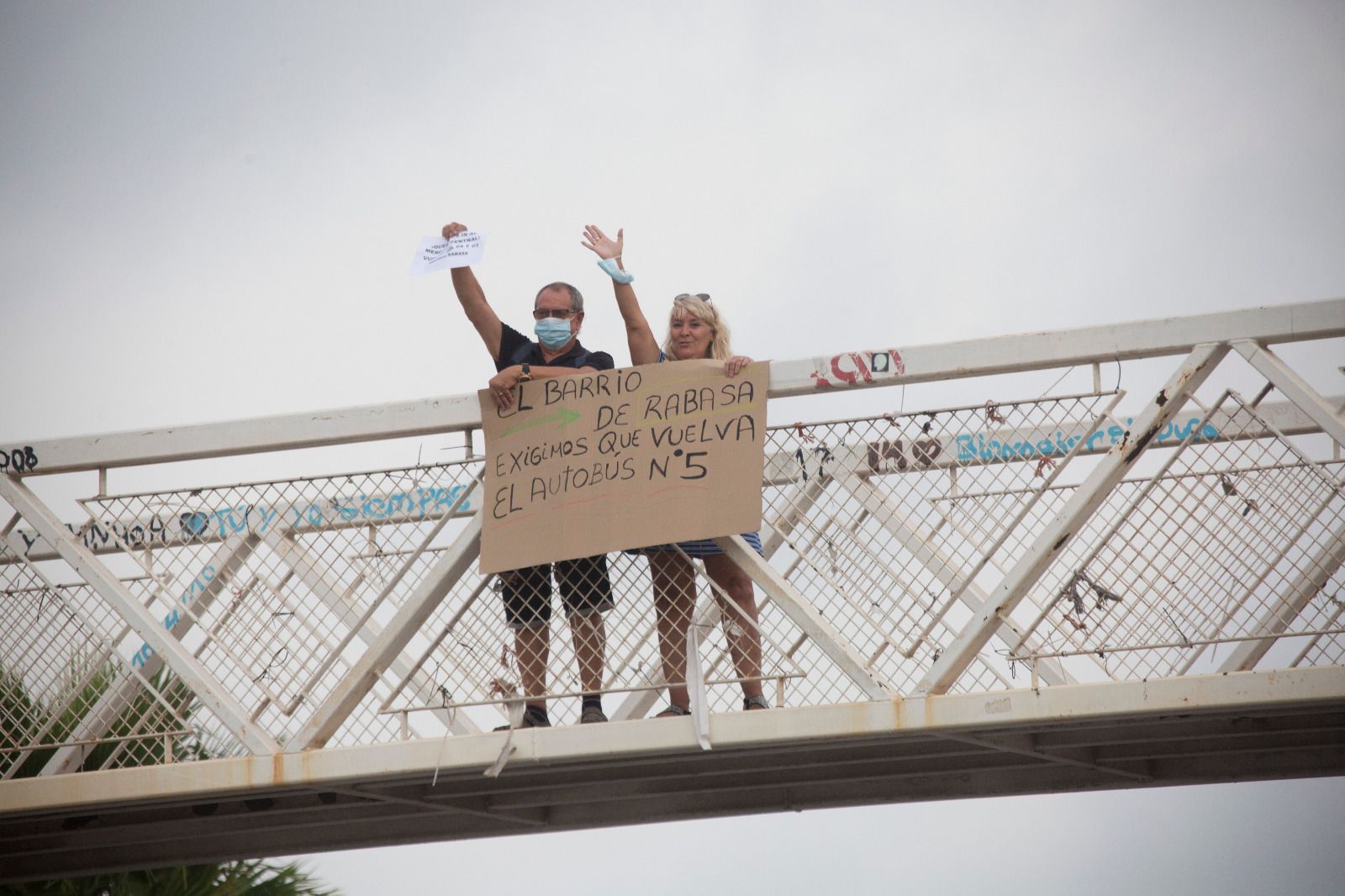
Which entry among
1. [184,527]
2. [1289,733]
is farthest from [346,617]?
[1289,733]

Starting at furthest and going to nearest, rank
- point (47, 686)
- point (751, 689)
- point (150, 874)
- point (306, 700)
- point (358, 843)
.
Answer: point (150, 874) < point (358, 843) < point (47, 686) < point (306, 700) < point (751, 689)

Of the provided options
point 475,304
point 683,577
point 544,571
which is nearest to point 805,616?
point 683,577

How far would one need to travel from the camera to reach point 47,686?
29.2 feet

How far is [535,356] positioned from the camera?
8.27 meters

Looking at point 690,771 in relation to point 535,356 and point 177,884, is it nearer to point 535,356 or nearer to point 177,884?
point 535,356

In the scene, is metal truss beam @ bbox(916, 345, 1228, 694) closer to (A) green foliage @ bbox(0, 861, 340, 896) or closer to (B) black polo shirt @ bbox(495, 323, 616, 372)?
(B) black polo shirt @ bbox(495, 323, 616, 372)

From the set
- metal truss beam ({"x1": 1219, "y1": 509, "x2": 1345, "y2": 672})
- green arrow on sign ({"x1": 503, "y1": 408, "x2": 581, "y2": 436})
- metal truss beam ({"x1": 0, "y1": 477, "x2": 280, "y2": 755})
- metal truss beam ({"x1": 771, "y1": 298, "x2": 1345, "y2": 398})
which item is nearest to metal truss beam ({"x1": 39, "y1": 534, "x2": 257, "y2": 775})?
metal truss beam ({"x1": 0, "y1": 477, "x2": 280, "y2": 755})

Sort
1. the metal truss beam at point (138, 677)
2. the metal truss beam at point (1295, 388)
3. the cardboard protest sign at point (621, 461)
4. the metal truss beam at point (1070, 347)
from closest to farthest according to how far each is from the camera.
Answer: the metal truss beam at point (1295, 388) < the metal truss beam at point (1070, 347) < the cardboard protest sign at point (621, 461) < the metal truss beam at point (138, 677)

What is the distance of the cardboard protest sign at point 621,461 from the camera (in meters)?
7.66

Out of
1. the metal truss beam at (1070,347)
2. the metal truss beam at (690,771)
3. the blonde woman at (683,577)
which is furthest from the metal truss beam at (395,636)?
the metal truss beam at (1070,347)

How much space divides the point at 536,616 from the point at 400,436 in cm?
115

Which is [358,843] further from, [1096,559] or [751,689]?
[1096,559]

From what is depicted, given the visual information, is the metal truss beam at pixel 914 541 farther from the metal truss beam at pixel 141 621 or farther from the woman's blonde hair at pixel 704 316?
the metal truss beam at pixel 141 621

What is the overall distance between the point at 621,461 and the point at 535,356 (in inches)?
31.0
